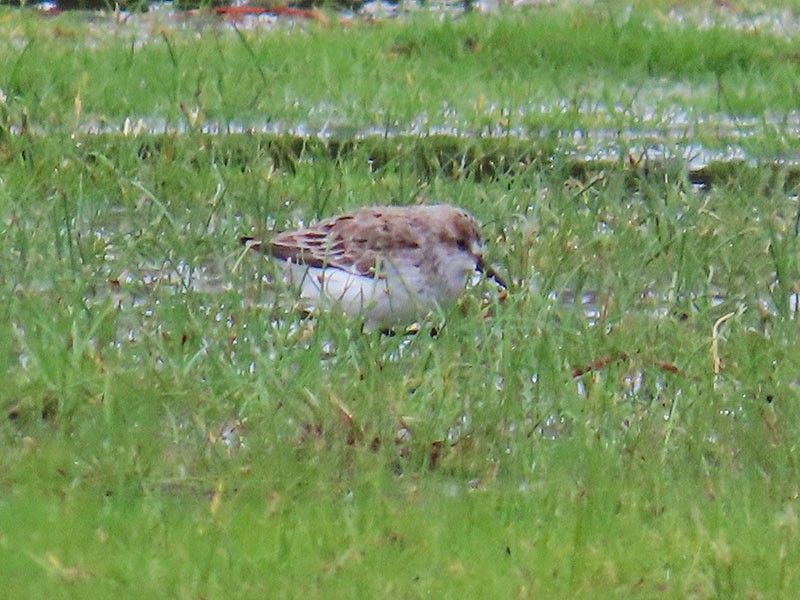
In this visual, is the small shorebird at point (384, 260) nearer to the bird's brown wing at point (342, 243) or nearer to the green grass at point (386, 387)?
the bird's brown wing at point (342, 243)

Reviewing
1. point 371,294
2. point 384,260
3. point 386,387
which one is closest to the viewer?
Answer: point 386,387

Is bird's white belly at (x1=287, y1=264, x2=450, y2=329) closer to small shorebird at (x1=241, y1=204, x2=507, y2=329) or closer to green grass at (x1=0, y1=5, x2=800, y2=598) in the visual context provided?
small shorebird at (x1=241, y1=204, x2=507, y2=329)

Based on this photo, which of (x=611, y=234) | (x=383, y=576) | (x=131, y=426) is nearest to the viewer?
(x=383, y=576)

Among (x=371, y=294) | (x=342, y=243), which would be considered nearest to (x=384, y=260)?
(x=342, y=243)

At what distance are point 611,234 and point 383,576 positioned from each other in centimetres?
375

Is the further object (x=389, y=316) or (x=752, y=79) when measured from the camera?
(x=752, y=79)

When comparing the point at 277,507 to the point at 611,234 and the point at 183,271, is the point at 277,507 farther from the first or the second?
the point at 611,234

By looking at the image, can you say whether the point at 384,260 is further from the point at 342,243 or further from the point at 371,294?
the point at 371,294

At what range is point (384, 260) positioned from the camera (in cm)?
737

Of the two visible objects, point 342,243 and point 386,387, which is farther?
point 342,243

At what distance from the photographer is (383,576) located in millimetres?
4750

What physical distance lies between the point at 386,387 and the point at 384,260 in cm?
138

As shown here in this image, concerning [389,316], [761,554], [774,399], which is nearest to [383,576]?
[761,554]

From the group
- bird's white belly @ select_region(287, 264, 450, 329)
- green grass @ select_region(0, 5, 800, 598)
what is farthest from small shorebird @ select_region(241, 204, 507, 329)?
green grass @ select_region(0, 5, 800, 598)
